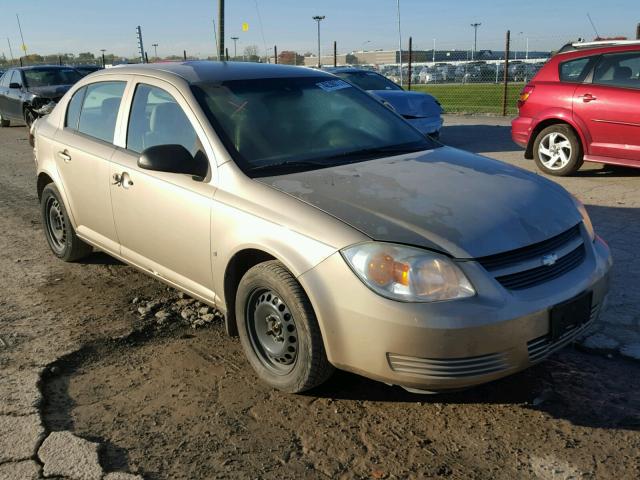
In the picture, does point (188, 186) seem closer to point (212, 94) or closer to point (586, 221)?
point (212, 94)

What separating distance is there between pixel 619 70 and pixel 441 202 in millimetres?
5813

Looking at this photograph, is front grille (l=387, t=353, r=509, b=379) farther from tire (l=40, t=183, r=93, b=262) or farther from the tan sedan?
tire (l=40, t=183, r=93, b=262)

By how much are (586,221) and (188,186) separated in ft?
7.35

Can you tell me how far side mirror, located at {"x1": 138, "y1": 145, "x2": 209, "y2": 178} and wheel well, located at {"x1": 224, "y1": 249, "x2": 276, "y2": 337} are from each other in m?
0.53

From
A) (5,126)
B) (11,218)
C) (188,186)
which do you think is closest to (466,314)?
(188,186)

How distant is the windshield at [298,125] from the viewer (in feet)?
11.7

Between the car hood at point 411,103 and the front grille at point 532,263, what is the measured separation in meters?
7.61

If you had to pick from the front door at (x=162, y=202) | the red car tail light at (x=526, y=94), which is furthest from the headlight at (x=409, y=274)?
the red car tail light at (x=526, y=94)

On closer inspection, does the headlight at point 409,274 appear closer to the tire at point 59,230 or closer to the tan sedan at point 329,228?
the tan sedan at point 329,228

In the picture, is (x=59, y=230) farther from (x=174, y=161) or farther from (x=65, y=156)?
(x=174, y=161)

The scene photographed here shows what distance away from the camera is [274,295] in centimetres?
314

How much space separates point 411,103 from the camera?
A: 34.7 ft

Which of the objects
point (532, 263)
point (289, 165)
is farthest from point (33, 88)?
point (532, 263)

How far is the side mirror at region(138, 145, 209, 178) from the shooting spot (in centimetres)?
346
